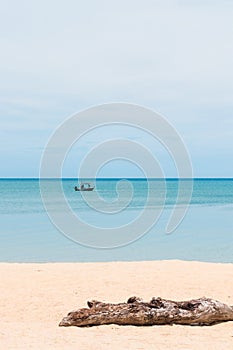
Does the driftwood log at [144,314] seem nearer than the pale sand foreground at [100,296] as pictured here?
No

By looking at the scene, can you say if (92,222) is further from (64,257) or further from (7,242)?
(64,257)

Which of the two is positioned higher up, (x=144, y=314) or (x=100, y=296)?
(x=144, y=314)

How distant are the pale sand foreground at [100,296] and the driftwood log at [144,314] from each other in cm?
16

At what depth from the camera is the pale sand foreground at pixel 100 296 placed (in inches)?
332

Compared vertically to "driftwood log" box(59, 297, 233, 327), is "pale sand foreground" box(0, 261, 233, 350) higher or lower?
lower

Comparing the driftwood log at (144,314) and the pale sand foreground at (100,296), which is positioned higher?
the driftwood log at (144,314)

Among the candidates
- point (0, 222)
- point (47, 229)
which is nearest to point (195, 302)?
point (47, 229)

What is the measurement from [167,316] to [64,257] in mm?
13740

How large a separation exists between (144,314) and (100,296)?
2.94m

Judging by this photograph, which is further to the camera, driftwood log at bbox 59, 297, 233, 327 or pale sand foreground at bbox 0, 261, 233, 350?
driftwood log at bbox 59, 297, 233, 327

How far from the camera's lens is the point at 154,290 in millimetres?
12727

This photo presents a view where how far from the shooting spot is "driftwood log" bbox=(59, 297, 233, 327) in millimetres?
9445

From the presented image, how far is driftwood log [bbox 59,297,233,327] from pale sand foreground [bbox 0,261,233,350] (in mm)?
155

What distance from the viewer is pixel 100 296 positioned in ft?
40.1
